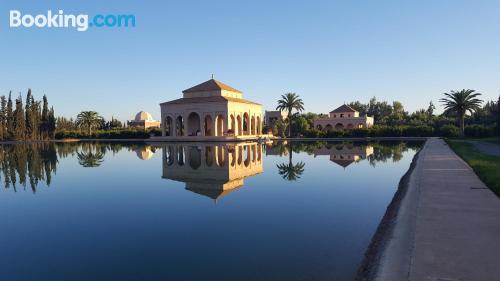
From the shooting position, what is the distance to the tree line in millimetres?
71938

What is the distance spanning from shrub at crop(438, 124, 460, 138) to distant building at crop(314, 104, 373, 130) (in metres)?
19.9

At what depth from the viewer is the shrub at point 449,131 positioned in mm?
52188

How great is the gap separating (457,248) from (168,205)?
7.60 metres

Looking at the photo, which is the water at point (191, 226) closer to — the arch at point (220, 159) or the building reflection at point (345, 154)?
the arch at point (220, 159)

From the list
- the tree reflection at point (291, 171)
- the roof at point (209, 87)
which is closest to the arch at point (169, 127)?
the roof at point (209, 87)

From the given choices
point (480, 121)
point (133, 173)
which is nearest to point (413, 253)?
point (133, 173)

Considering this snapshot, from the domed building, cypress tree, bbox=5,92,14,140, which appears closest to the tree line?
cypress tree, bbox=5,92,14,140

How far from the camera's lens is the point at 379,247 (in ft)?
20.5

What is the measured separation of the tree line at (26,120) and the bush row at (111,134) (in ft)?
9.74

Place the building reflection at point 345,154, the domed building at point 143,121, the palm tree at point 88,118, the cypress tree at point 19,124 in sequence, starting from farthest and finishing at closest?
the domed building at point 143,121, the palm tree at point 88,118, the cypress tree at point 19,124, the building reflection at point 345,154

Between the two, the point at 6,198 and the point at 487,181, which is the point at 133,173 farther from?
the point at 487,181

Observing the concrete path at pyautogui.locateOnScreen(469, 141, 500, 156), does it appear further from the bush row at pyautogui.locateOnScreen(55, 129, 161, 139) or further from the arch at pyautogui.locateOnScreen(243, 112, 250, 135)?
the bush row at pyautogui.locateOnScreen(55, 129, 161, 139)

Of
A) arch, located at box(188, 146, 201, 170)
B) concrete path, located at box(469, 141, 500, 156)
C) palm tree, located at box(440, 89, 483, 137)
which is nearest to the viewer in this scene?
arch, located at box(188, 146, 201, 170)

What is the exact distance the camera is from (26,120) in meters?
74.1
